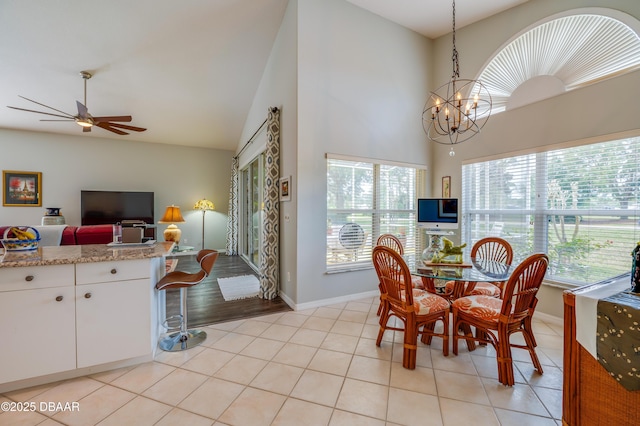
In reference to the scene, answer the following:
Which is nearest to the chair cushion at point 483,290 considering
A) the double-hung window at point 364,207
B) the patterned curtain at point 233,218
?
the double-hung window at point 364,207

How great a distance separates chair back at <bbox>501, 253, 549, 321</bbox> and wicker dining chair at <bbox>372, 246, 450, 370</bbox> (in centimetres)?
47

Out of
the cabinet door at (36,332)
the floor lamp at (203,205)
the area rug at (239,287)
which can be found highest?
the floor lamp at (203,205)

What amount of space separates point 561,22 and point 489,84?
2.87 ft

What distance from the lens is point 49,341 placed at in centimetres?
176

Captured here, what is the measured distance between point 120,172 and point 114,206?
→ 2.98 ft

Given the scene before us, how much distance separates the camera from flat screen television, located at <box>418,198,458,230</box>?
10.9 ft

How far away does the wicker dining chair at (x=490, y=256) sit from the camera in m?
2.52

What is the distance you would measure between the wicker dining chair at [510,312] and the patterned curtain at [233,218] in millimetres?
5860

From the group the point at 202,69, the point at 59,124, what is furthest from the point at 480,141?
the point at 59,124

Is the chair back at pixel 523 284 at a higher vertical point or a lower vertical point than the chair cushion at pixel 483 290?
higher

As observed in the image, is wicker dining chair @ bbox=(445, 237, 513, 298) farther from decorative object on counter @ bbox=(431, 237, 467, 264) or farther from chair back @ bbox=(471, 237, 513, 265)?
decorative object on counter @ bbox=(431, 237, 467, 264)

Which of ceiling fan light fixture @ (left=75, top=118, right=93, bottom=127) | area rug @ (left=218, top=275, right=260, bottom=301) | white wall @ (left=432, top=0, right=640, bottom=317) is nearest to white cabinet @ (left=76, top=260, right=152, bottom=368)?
area rug @ (left=218, top=275, right=260, bottom=301)

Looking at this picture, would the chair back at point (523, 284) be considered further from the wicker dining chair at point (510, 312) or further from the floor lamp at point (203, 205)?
the floor lamp at point (203, 205)

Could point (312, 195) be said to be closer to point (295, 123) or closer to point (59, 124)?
point (295, 123)
